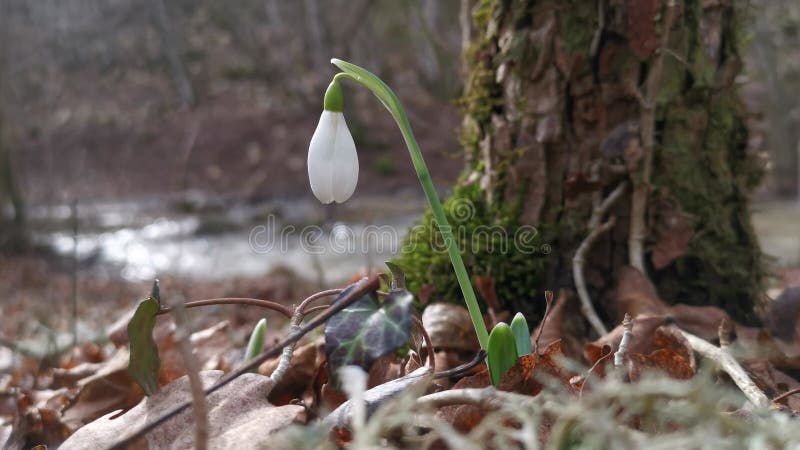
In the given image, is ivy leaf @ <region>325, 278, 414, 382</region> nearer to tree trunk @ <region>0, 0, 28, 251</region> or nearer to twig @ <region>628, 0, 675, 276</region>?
twig @ <region>628, 0, 675, 276</region>

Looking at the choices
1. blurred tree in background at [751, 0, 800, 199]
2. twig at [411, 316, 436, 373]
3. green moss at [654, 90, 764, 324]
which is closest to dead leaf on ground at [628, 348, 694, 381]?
twig at [411, 316, 436, 373]

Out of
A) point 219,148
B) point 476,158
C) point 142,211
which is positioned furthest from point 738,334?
point 219,148

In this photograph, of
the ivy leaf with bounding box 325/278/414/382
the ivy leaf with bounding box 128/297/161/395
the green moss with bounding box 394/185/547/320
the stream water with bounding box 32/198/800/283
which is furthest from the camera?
the stream water with bounding box 32/198/800/283

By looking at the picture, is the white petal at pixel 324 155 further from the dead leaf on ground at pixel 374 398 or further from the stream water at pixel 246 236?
the stream water at pixel 246 236

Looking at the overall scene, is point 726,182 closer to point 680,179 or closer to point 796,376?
point 680,179

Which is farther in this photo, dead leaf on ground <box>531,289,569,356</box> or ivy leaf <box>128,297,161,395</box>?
dead leaf on ground <box>531,289,569,356</box>

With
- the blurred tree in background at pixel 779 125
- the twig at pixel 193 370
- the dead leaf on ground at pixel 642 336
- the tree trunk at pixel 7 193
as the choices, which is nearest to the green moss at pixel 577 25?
the dead leaf on ground at pixel 642 336

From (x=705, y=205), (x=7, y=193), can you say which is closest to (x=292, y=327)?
(x=705, y=205)
